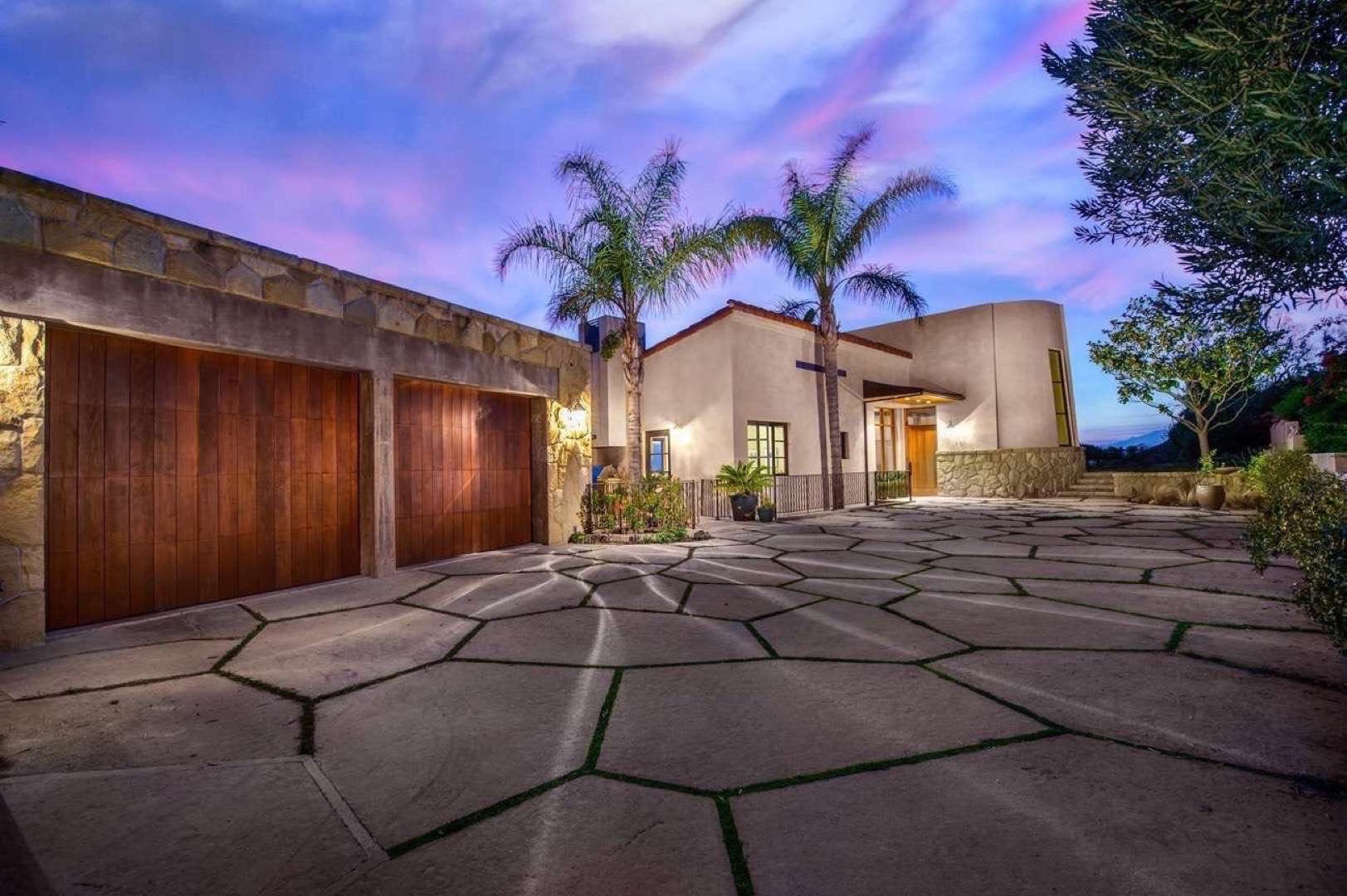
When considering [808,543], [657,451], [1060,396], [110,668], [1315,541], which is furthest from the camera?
[1060,396]

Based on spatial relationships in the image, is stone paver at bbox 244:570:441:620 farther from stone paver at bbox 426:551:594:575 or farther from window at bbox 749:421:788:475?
window at bbox 749:421:788:475

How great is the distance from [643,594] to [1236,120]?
509 centimetres

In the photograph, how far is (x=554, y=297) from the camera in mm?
9555

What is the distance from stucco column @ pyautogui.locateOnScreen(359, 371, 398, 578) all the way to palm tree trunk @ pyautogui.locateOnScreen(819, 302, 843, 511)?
404 inches

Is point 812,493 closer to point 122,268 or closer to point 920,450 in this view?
point 920,450

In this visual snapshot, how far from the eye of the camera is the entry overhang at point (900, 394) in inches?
637

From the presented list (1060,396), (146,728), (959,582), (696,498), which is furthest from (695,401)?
(1060,396)

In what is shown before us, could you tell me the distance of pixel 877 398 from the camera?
1619 cm

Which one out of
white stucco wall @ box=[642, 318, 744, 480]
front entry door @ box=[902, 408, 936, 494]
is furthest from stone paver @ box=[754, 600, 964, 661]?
front entry door @ box=[902, 408, 936, 494]

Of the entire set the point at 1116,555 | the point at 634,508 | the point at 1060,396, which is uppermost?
the point at 1060,396

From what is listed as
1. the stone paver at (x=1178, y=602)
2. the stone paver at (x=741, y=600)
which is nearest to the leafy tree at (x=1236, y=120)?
the stone paver at (x=1178, y=602)

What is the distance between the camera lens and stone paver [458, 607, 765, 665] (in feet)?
10.8

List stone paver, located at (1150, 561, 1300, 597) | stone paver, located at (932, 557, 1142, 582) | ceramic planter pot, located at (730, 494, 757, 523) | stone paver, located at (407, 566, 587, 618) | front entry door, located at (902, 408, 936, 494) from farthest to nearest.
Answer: front entry door, located at (902, 408, 936, 494), ceramic planter pot, located at (730, 494, 757, 523), stone paver, located at (932, 557, 1142, 582), stone paver, located at (1150, 561, 1300, 597), stone paver, located at (407, 566, 587, 618)

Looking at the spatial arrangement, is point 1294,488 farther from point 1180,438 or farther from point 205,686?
point 1180,438
